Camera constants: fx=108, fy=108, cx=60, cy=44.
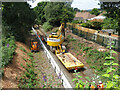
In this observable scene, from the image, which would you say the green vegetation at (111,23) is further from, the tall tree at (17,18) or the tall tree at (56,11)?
the tall tree at (17,18)

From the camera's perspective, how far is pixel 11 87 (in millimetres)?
5477

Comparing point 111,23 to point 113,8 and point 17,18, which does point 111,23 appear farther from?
point 17,18

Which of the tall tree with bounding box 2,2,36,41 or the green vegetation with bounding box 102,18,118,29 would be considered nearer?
the green vegetation with bounding box 102,18,118,29

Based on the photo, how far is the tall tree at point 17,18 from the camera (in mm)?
15445

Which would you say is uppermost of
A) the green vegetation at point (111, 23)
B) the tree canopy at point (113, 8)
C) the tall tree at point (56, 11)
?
the tall tree at point (56, 11)

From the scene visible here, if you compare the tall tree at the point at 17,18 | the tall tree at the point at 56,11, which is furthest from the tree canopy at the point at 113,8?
the tall tree at the point at 56,11

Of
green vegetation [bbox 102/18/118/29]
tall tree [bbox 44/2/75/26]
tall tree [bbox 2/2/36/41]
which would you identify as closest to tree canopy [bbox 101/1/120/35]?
green vegetation [bbox 102/18/118/29]

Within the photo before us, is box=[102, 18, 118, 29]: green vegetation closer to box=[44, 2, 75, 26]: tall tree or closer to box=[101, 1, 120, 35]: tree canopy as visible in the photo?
box=[101, 1, 120, 35]: tree canopy

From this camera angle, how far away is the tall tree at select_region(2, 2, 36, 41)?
15445mm

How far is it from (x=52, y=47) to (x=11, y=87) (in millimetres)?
7680

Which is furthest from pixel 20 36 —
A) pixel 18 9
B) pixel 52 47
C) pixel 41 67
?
pixel 41 67

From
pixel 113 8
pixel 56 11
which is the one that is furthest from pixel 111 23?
pixel 56 11

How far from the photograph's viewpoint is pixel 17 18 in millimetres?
16531

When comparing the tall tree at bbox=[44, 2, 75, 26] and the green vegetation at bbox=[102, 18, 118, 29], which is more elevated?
the tall tree at bbox=[44, 2, 75, 26]
